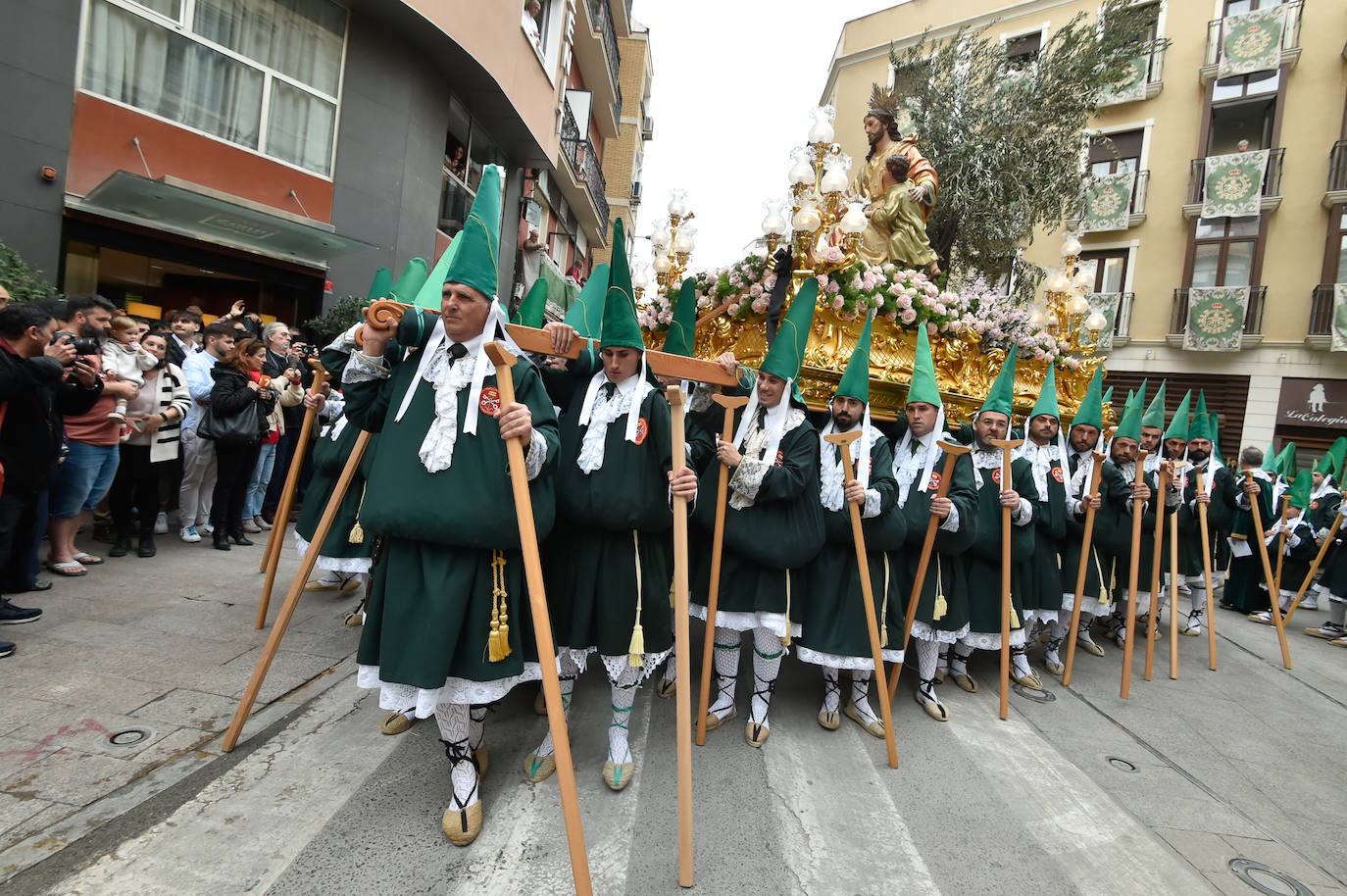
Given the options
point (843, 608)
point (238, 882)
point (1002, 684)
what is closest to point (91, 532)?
point (238, 882)

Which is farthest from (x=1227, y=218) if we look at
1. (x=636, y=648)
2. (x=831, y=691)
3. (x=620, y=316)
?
(x=636, y=648)

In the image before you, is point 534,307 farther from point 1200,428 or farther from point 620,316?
point 1200,428

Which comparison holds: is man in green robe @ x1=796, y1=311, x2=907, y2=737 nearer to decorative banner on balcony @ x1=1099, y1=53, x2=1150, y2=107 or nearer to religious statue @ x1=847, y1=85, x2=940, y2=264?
religious statue @ x1=847, y1=85, x2=940, y2=264

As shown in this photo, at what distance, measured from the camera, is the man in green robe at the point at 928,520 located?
4.14 metres

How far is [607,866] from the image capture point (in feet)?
8.00

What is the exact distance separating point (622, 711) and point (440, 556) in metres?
1.20

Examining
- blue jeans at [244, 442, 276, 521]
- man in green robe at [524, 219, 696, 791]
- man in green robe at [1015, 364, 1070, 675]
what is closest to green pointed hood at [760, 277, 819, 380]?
man in green robe at [524, 219, 696, 791]

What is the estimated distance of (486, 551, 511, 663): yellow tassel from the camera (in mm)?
2416

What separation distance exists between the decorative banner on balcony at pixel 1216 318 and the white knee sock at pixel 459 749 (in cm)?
1873

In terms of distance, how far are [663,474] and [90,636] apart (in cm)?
339

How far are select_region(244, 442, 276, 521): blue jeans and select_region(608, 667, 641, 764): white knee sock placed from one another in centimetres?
525

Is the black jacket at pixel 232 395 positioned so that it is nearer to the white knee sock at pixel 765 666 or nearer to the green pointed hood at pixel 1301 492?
the white knee sock at pixel 765 666

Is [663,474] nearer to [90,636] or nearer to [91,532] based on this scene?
[90,636]

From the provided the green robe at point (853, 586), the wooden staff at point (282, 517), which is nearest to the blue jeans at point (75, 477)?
the wooden staff at point (282, 517)
